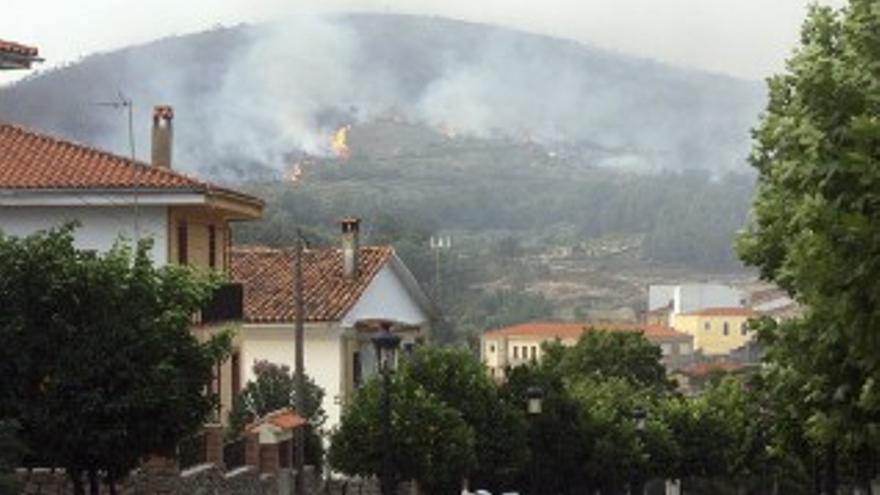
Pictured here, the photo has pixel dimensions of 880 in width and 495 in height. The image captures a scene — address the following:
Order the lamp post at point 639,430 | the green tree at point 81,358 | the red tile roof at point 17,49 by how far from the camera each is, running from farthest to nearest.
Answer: the lamp post at point 639,430 → the red tile roof at point 17,49 → the green tree at point 81,358

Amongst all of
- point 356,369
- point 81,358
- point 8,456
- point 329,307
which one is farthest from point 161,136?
point 8,456

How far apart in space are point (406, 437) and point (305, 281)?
850 inches

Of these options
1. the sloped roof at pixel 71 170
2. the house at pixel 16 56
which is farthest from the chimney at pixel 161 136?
the house at pixel 16 56

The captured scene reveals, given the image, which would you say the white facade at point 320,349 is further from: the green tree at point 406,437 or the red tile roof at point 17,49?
the red tile roof at point 17,49

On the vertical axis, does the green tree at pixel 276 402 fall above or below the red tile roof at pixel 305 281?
below

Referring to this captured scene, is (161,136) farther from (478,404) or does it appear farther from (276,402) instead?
(478,404)

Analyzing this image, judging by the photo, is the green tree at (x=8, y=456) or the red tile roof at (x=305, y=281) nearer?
the green tree at (x=8, y=456)

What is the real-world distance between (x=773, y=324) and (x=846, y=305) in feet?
56.0

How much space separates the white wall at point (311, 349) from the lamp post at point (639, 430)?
33.6ft

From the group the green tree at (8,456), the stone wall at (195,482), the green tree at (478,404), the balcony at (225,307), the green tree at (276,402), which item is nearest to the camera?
the green tree at (8,456)

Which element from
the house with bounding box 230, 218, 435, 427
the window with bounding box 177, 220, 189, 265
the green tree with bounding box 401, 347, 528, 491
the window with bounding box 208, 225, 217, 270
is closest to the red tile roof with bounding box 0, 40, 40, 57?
the window with bounding box 177, 220, 189, 265

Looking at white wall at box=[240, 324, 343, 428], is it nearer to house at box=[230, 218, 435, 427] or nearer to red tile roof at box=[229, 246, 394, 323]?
house at box=[230, 218, 435, 427]

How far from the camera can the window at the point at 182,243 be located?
4306 cm

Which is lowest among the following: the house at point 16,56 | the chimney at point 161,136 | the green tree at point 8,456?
the green tree at point 8,456
